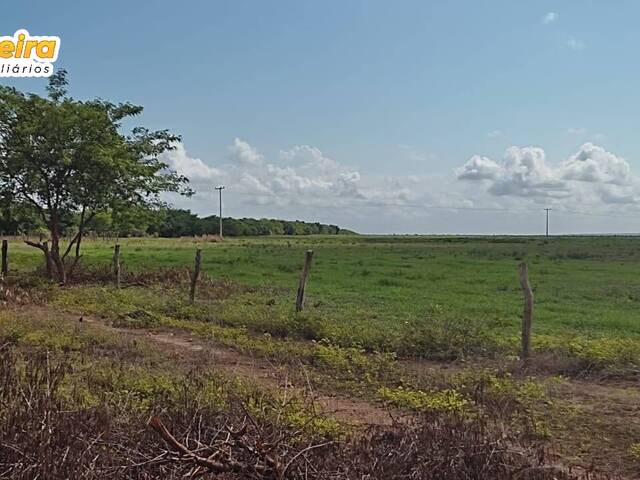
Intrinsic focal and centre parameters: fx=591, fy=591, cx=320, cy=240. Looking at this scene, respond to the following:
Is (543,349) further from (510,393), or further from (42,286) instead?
(42,286)

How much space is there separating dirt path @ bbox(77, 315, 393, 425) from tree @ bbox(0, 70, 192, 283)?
7.33 metres

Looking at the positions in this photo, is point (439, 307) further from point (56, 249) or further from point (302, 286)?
point (56, 249)

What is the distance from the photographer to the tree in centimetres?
1850

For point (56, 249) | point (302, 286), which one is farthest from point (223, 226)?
point (302, 286)

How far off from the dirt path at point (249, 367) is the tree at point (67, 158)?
24.1 feet

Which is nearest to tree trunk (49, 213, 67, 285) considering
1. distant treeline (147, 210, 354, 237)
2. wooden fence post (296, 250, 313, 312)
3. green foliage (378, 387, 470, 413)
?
wooden fence post (296, 250, 313, 312)

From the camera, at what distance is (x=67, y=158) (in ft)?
59.1

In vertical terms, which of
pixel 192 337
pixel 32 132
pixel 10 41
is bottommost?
pixel 192 337

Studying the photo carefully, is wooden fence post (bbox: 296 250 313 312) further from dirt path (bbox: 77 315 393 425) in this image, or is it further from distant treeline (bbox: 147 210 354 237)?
distant treeline (bbox: 147 210 354 237)

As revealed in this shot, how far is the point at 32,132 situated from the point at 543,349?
52.8ft

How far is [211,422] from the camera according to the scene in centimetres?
443

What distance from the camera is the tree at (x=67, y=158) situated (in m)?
18.5

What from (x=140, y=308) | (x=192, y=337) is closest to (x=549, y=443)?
(x=192, y=337)

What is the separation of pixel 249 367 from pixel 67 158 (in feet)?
Result: 40.1
